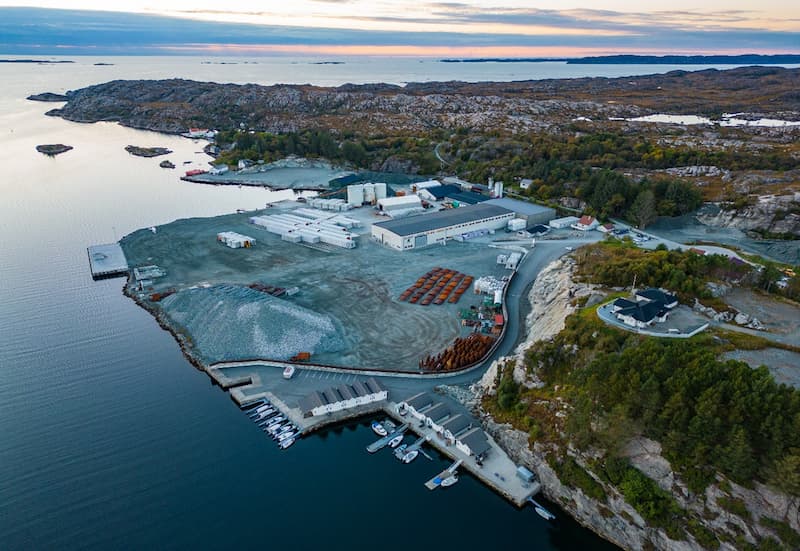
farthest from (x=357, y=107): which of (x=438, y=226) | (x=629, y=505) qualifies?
(x=629, y=505)

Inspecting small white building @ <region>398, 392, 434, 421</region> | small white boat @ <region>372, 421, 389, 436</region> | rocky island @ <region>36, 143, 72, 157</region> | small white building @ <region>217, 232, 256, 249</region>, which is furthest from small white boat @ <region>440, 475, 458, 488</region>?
rocky island @ <region>36, 143, 72, 157</region>

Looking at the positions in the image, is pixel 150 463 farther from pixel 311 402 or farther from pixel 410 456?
pixel 410 456

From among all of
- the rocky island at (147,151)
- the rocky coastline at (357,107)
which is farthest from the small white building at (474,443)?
the rocky island at (147,151)

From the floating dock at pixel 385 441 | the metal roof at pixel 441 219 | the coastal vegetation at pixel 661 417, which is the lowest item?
the floating dock at pixel 385 441

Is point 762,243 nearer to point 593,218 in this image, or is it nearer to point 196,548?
point 593,218

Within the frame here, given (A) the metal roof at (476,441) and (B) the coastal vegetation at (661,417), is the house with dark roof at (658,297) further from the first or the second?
(A) the metal roof at (476,441)

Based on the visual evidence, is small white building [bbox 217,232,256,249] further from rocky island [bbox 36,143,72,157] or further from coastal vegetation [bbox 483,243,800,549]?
rocky island [bbox 36,143,72,157]
